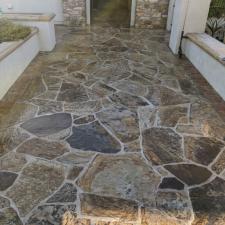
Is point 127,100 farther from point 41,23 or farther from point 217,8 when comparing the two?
point 217,8

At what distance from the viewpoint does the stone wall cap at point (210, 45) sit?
383 cm

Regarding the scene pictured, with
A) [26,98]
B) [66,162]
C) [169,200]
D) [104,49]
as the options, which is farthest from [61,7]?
[169,200]

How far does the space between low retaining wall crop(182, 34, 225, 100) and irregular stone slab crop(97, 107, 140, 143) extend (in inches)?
57.7

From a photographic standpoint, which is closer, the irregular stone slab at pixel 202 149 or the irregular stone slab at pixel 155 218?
the irregular stone slab at pixel 155 218

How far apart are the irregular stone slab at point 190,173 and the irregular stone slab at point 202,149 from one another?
113 millimetres

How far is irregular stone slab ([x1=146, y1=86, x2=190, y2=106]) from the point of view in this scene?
3625 millimetres

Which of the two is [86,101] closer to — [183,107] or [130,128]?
[130,128]

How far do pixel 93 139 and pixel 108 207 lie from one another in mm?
935

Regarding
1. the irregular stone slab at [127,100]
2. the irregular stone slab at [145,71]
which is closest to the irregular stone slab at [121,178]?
the irregular stone slab at [127,100]

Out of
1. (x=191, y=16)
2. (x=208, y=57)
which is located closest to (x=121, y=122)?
(x=208, y=57)

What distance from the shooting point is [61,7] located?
25.4 feet

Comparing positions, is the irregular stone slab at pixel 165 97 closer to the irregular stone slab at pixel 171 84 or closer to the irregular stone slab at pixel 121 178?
the irregular stone slab at pixel 171 84

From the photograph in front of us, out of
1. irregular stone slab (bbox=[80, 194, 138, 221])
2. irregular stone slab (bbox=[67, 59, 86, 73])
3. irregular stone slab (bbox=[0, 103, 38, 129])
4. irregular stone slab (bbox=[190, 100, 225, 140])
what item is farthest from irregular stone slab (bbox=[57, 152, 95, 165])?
irregular stone slab (bbox=[67, 59, 86, 73])

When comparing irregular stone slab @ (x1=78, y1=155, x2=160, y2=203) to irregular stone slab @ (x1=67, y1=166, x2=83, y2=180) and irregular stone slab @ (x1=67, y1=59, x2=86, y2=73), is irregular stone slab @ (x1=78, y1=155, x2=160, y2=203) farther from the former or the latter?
irregular stone slab @ (x1=67, y1=59, x2=86, y2=73)
